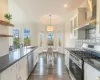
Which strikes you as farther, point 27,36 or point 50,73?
point 27,36

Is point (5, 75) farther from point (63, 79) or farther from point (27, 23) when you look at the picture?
point (27, 23)

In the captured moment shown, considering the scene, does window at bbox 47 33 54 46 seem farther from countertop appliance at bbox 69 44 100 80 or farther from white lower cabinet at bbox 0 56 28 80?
white lower cabinet at bbox 0 56 28 80

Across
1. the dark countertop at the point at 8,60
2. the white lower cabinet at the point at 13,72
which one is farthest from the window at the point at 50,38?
the white lower cabinet at the point at 13,72

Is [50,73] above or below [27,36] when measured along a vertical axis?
below

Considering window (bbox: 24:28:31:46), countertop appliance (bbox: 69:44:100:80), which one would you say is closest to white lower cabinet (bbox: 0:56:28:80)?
countertop appliance (bbox: 69:44:100:80)

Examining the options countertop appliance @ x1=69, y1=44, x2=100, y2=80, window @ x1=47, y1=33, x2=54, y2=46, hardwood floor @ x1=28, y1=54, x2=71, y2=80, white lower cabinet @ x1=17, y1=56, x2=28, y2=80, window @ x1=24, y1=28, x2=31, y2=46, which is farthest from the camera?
window @ x1=47, y1=33, x2=54, y2=46

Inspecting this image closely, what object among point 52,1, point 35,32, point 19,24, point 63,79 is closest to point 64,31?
point 35,32

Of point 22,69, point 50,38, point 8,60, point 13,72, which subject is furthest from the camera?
point 50,38

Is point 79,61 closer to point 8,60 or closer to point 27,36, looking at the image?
point 8,60

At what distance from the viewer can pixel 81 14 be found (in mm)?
4949

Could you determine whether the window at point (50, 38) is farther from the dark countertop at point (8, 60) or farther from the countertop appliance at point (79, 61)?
the dark countertop at point (8, 60)

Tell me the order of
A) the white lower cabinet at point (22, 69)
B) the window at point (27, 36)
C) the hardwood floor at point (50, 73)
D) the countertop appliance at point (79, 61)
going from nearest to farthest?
the countertop appliance at point (79, 61)
the white lower cabinet at point (22, 69)
the hardwood floor at point (50, 73)
the window at point (27, 36)

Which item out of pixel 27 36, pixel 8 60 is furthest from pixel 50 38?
pixel 8 60

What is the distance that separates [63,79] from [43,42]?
7.54 metres
